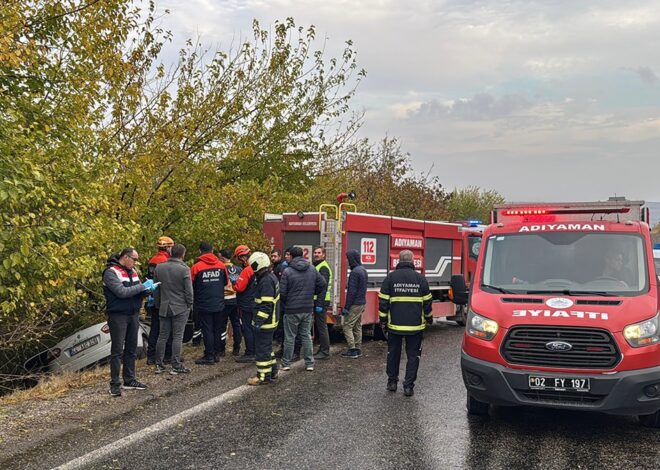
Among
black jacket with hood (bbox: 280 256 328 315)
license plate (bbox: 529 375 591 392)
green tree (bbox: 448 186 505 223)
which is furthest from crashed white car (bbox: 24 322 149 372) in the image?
green tree (bbox: 448 186 505 223)

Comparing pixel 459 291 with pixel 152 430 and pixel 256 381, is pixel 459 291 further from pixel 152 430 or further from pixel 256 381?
pixel 152 430

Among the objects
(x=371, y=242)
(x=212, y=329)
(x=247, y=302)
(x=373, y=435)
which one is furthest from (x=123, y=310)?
(x=371, y=242)

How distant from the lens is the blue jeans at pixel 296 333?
887 centimetres

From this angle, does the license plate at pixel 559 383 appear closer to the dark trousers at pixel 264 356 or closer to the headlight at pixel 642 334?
the headlight at pixel 642 334

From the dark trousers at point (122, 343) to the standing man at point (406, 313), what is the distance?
122 inches

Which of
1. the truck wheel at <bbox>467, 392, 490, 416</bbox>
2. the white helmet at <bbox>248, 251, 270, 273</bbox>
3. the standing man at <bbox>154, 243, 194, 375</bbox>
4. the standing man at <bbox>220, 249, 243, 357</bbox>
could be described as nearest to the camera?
the truck wheel at <bbox>467, 392, 490, 416</bbox>

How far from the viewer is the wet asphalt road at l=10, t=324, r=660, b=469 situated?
16.9 ft

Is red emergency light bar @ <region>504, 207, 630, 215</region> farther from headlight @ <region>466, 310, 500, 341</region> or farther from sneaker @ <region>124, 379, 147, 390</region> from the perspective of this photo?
sneaker @ <region>124, 379, 147, 390</region>

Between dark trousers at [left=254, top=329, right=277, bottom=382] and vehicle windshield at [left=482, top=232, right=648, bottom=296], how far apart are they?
2982mm

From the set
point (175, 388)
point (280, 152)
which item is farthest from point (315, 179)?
point (175, 388)

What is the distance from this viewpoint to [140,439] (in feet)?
18.5

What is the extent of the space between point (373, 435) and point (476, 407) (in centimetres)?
126

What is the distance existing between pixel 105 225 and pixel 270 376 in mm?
3132

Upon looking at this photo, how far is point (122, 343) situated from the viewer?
752cm
